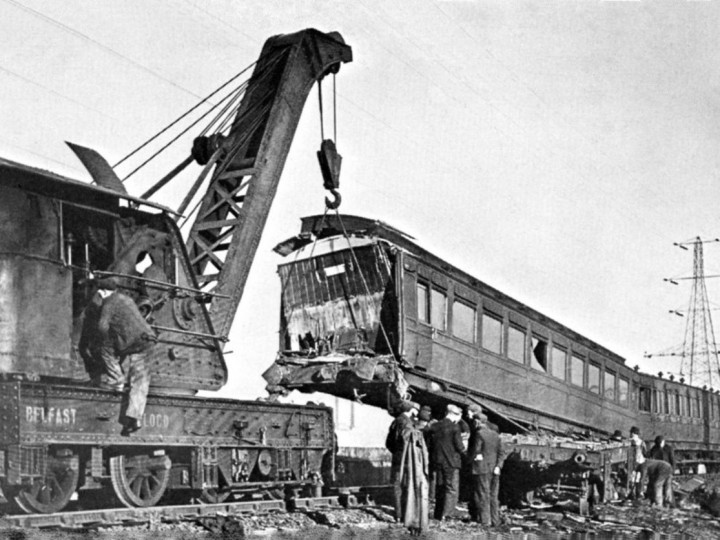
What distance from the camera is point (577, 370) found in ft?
64.0

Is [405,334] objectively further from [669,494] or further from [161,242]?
[669,494]

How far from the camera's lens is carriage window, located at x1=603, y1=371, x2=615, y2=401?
2128 centimetres

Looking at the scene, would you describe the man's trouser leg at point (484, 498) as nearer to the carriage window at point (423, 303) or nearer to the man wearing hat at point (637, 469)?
the carriage window at point (423, 303)

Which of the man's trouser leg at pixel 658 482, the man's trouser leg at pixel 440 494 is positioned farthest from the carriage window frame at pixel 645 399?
the man's trouser leg at pixel 440 494

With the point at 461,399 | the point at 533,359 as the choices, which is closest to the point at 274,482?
the point at 461,399

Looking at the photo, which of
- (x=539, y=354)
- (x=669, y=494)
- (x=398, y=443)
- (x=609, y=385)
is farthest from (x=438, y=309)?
(x=609, y=385)

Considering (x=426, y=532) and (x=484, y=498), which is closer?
(x=426, y=532)

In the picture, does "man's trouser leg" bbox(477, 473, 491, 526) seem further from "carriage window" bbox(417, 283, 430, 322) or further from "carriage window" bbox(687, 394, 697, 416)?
"carriage window" bbox(687, 394, 697, 416)

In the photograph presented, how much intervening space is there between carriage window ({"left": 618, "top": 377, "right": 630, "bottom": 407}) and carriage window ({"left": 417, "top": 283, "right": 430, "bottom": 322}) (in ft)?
33.1

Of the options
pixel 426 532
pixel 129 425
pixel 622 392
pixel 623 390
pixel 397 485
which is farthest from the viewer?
pixel 623 390

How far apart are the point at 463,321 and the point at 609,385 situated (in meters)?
7.87

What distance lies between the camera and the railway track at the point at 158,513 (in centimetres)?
764

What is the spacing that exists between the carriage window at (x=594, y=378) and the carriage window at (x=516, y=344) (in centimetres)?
377

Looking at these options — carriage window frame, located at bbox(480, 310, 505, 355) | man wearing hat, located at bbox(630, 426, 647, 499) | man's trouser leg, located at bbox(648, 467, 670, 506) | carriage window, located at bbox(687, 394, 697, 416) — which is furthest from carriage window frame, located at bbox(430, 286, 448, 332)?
carriage window, located at bbox(687, 394, 697, 416)
